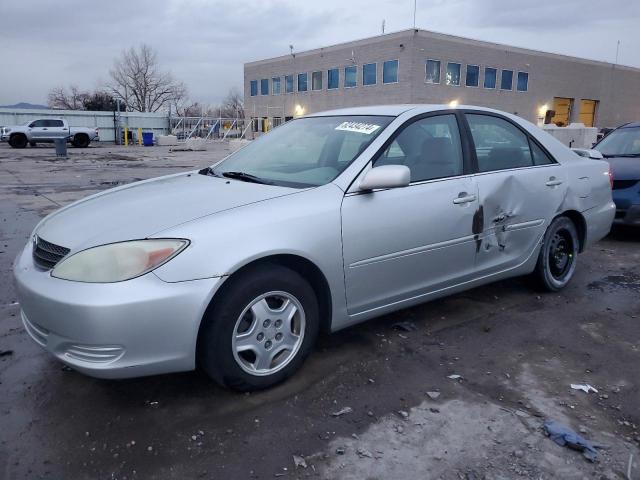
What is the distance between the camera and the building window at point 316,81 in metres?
45.0

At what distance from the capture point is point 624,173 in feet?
21.6

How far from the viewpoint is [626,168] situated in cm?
665

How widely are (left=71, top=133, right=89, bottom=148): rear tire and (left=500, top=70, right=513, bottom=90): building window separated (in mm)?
30616

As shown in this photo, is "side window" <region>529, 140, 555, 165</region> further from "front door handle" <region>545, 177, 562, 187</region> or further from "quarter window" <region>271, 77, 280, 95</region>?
"quarter window" <region>271, 77, 280, 95</region>

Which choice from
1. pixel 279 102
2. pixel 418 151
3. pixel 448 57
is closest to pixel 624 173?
pixel 418 151

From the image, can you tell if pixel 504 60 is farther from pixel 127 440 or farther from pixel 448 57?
pixel 127 440

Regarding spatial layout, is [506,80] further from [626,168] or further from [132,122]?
[626,168]

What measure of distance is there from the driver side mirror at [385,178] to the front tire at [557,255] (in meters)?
1.85

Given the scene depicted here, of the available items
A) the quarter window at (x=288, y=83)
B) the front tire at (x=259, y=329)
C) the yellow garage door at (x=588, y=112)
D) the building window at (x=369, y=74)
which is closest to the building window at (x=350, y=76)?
the building window at (x=369, y=74)

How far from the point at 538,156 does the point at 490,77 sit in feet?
132

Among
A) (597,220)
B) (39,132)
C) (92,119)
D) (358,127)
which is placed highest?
(92,119)

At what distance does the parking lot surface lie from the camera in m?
2.31

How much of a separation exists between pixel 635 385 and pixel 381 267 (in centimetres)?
159

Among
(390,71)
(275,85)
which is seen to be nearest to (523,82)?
(390,71)
